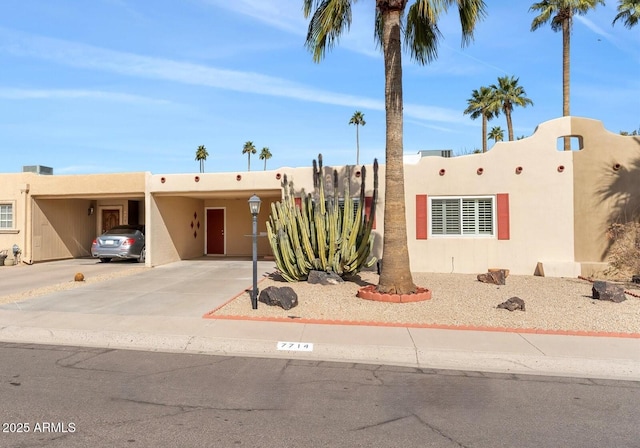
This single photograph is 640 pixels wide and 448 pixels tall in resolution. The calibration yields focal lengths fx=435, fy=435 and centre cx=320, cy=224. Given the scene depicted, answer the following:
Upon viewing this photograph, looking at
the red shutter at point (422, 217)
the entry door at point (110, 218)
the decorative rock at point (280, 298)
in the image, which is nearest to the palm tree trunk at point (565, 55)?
the red shutter at point (422, 217)

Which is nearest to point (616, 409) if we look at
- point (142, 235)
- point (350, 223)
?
point (350, 223)

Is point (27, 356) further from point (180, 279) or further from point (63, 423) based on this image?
point (180, 279)

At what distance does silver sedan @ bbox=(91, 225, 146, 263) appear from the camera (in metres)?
16.6

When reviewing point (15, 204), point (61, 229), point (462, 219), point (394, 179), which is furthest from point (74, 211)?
point (462, 219)

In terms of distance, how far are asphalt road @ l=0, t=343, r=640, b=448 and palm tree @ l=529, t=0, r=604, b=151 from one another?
70.0 ft

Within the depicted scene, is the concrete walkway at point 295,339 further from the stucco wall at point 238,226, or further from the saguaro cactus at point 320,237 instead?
the stucco wall at point 238,226

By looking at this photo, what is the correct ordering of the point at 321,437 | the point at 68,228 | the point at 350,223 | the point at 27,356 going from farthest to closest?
the point at 68,228 → the point at 350,223 → the point at 27,356 → the point at 321,437

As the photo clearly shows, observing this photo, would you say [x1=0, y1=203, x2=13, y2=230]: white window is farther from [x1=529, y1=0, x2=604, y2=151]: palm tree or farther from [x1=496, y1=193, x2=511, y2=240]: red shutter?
[x1=529, y1=0, x2=604, y2=151]: palm tree

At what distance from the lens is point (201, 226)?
819 inches

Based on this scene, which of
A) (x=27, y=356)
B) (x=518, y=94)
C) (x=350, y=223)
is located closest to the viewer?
(x=27, y=356)

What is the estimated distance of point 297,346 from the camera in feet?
21.4

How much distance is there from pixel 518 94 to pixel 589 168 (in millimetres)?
26145

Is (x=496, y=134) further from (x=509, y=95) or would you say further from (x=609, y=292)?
(x=609, y=292)

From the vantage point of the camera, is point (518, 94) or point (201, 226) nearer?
point (201, 226)
